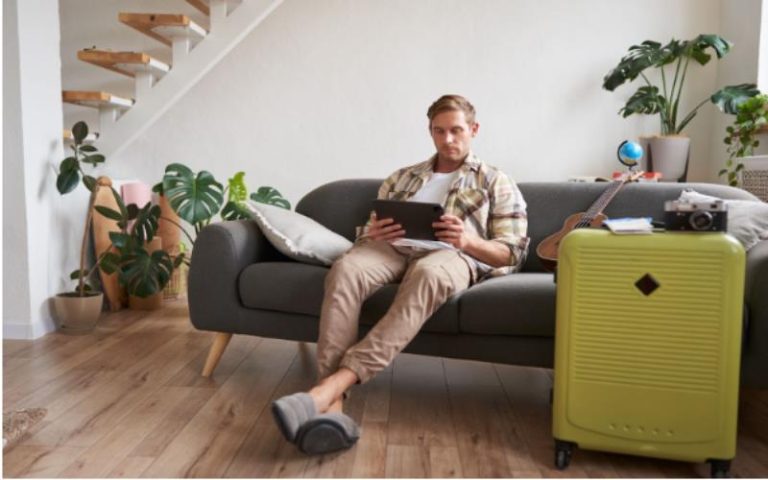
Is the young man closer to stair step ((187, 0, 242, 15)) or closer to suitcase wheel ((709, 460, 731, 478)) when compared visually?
suitcase wheel ((709, 460, 731, 478))

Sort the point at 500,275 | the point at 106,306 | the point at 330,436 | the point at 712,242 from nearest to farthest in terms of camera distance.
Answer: the point at 712,242 < the point at 330,436 < the point at 500,275 < the point at 106,306

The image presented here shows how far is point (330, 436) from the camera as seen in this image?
70.2 inches

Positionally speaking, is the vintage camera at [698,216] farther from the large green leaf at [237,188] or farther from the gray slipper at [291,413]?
the large green leaf at [237,188]

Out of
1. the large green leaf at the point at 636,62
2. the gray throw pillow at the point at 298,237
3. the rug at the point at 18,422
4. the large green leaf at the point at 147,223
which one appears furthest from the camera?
the large green leaf at the point at 636,62

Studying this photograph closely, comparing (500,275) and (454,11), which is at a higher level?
(454,11)

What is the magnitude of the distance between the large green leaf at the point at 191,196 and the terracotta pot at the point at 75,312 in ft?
1.90

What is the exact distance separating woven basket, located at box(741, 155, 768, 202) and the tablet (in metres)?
1.63

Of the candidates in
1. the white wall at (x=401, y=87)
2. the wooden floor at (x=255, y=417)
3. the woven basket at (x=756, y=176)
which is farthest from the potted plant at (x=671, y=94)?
the wooden floor at (x=255, y=417)

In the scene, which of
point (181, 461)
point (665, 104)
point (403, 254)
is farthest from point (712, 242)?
point (665, 104)

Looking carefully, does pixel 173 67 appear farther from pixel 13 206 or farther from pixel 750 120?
pixel 750 120

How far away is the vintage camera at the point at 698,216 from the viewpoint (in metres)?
1.70

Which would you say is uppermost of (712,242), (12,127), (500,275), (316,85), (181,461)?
(316,85)

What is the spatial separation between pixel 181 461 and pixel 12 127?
Answer: 6.59ft

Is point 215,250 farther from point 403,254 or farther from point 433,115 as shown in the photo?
point 433,115
